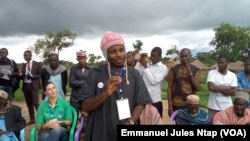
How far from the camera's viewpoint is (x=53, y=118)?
5672mm

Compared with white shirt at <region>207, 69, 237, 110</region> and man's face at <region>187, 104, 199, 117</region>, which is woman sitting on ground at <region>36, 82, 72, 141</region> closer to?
man's face at <region>187, 104, 199, 117</region>

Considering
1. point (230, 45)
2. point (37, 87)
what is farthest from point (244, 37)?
point (37, 87)

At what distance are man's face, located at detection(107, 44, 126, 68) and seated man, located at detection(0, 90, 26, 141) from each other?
3.33 metres

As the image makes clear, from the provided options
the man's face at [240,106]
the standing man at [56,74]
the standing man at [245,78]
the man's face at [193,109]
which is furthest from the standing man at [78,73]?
the man's face at [240,106]

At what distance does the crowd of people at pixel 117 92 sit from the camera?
9.21 feet

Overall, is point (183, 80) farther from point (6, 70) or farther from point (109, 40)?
point (6, 70)

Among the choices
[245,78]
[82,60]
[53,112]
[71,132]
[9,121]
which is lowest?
[71,132]

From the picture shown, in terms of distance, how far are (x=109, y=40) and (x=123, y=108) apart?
52 centimetres

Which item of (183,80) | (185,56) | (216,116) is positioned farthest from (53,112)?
(216,116)

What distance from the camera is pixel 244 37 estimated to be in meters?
58.0

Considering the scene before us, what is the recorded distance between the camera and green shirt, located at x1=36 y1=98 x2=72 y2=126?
5656 mm

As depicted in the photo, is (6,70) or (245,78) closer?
(245,78)
